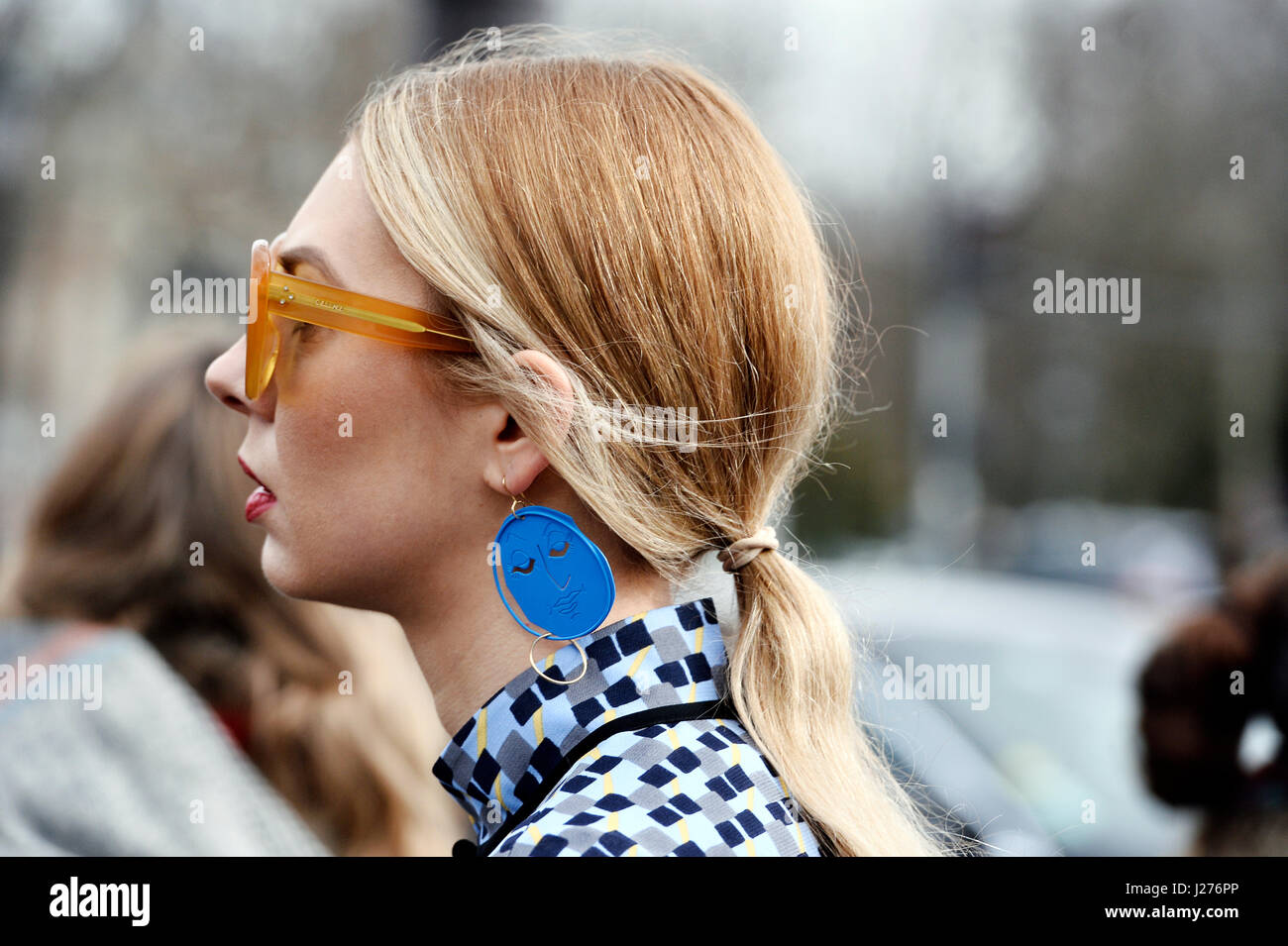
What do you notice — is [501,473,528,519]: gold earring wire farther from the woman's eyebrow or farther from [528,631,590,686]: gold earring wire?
the woman's eyebrow

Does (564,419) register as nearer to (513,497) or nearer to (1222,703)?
(513,497)

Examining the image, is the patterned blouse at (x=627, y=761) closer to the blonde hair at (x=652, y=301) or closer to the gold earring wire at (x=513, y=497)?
the blonde hair at (x=652, y=301)

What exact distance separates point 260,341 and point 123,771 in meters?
1.12

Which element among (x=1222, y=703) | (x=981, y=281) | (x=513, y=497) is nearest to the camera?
(x=513, y=497)

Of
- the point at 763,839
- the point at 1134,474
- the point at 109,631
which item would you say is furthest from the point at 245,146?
the point at 1134,474

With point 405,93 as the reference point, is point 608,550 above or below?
below

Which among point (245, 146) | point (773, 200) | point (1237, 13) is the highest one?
point (1237, 13)

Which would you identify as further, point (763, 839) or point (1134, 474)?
point (1134, 474)

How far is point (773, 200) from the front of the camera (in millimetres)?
1742

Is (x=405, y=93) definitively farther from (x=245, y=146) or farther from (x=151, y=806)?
(x=245, y=146)

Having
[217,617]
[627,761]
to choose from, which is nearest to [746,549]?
[627,761]

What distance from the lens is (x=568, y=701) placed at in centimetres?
156

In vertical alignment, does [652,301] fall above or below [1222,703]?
above

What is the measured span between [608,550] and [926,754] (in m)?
2.17
